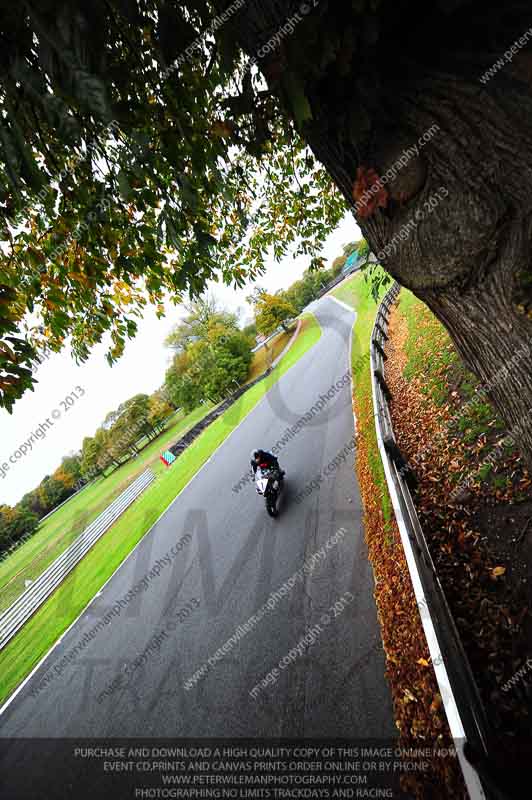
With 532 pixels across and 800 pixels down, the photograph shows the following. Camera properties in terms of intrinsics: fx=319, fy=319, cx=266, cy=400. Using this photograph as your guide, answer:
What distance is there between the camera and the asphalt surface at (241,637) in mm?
3848

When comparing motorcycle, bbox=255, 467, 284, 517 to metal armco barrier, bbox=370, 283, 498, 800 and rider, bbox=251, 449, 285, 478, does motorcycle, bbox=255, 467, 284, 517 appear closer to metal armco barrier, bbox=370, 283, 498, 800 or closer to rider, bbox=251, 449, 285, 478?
rider, bbox=251, 449, 285, 478

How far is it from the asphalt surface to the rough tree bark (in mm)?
3853

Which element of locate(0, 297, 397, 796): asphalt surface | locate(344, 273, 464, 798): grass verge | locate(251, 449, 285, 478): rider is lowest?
locate(344, 273, 464, 798): grass verge

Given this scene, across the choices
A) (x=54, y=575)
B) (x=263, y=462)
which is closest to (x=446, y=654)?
(x=263, y=462)

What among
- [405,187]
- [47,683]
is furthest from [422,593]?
[47,683]

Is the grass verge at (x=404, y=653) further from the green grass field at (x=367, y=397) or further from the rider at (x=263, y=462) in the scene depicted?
the rider at (x=263, y=462)

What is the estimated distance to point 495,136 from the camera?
1.30 m

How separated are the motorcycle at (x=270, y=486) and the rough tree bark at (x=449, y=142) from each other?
19.9 feet

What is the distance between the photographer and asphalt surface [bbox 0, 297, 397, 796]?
151 inches

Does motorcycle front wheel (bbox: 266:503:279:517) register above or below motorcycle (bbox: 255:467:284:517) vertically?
below

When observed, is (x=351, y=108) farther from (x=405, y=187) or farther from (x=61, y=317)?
(x=61, y=317)

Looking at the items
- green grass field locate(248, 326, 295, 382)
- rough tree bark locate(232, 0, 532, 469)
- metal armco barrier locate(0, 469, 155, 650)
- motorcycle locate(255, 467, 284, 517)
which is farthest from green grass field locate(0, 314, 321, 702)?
green grass field locate(248, 326, 295, 382)

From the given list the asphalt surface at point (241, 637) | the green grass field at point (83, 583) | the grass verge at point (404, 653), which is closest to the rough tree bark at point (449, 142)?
the grass verge at point (404, 653)

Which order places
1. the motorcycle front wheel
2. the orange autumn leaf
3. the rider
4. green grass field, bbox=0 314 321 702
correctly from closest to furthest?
the orange autumn leaf, the motorcycle front wheel, the rider, green grass field, bbox=0 314 321 702
